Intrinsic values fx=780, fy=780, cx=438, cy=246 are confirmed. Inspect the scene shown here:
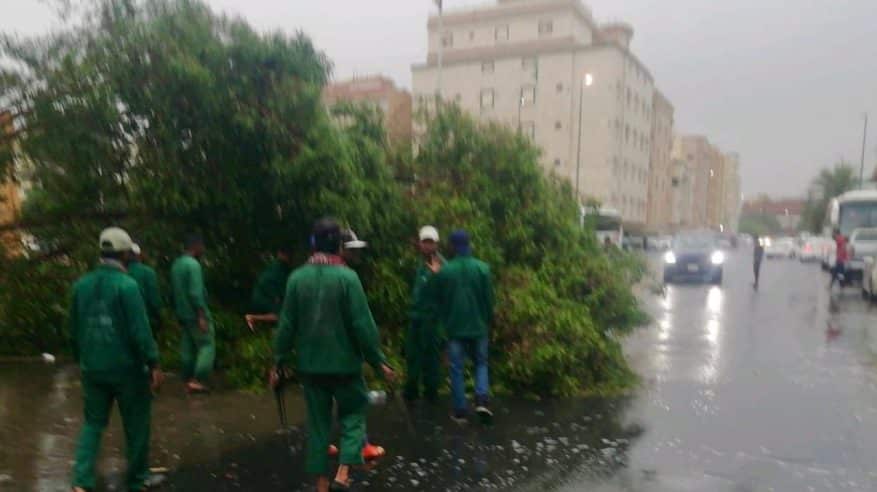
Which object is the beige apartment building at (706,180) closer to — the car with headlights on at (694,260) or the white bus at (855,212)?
the white bus at (855,212)

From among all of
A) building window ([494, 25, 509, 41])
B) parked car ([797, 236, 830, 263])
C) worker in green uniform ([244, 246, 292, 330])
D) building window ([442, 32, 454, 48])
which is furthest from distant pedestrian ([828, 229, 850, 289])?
building window ([442, 32, 454, 48])

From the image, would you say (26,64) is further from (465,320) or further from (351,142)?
(465,320)

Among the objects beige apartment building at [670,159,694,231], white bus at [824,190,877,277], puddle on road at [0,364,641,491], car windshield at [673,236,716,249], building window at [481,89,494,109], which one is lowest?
puddle on road at [0,364,641,491]

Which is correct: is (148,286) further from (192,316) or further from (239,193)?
(239,193)

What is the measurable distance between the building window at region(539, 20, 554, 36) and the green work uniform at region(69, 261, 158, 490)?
201ft

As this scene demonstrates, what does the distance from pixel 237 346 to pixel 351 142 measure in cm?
255

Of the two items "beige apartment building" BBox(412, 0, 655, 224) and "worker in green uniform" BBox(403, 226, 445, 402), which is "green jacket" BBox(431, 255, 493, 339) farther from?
"beige apartment building" BBox(412, 0, 655, 224)

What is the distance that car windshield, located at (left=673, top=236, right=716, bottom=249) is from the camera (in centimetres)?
2578

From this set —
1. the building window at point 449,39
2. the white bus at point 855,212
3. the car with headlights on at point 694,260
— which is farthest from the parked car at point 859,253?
the building window at point 449,39

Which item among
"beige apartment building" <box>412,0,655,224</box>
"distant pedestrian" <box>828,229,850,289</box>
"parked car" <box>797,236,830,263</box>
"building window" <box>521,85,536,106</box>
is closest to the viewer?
"distant pedestrian" <box>828,229,850,289</box>

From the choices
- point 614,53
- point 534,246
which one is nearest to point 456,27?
point 614,53

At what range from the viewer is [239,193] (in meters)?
8.15

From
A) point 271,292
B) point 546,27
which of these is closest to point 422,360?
point 271,292

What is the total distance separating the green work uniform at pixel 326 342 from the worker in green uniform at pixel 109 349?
86 cm
